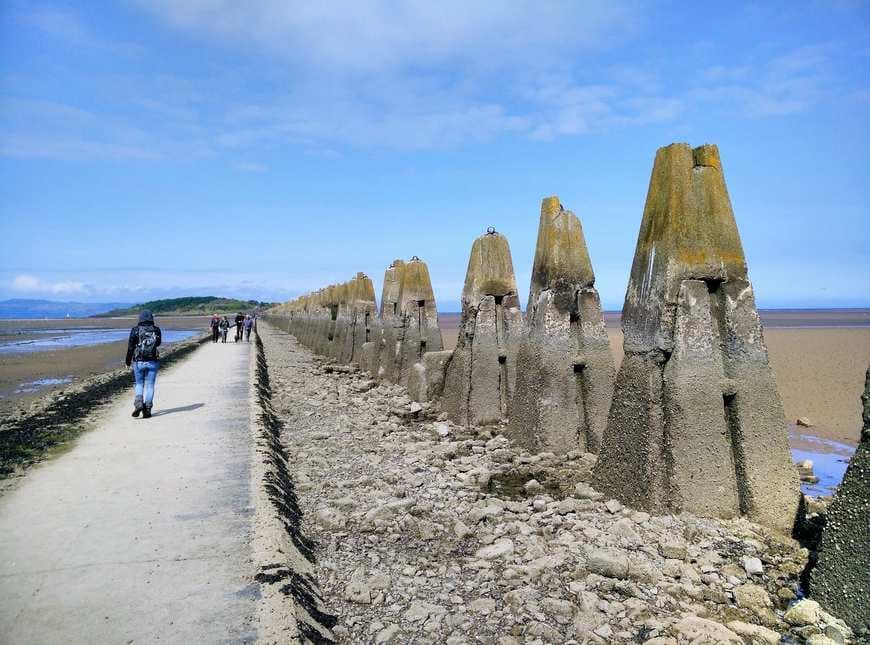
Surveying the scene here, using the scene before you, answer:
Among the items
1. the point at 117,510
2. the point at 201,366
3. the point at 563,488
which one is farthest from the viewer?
the point at 201,366

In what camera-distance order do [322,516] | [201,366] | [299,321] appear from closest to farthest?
[322,516]
[201,366]
[299,321]

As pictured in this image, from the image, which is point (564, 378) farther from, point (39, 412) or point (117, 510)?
point (39, 412)

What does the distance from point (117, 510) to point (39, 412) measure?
846 centimetres

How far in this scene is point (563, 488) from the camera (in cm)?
731

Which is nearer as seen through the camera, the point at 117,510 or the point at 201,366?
the point at 117,510

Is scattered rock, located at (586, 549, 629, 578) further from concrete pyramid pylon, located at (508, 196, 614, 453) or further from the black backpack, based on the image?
the black backpack

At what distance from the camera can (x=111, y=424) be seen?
1076cm

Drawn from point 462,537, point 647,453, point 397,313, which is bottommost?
point 462,537

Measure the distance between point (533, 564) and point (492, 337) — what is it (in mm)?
6131

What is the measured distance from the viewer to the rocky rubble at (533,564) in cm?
448

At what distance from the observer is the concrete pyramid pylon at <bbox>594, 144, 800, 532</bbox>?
5992mm

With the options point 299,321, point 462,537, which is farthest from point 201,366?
point 299,321

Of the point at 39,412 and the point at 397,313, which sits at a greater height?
the point at 397,313

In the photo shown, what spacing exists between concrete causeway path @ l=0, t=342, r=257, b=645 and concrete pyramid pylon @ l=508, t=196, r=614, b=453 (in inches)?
150
